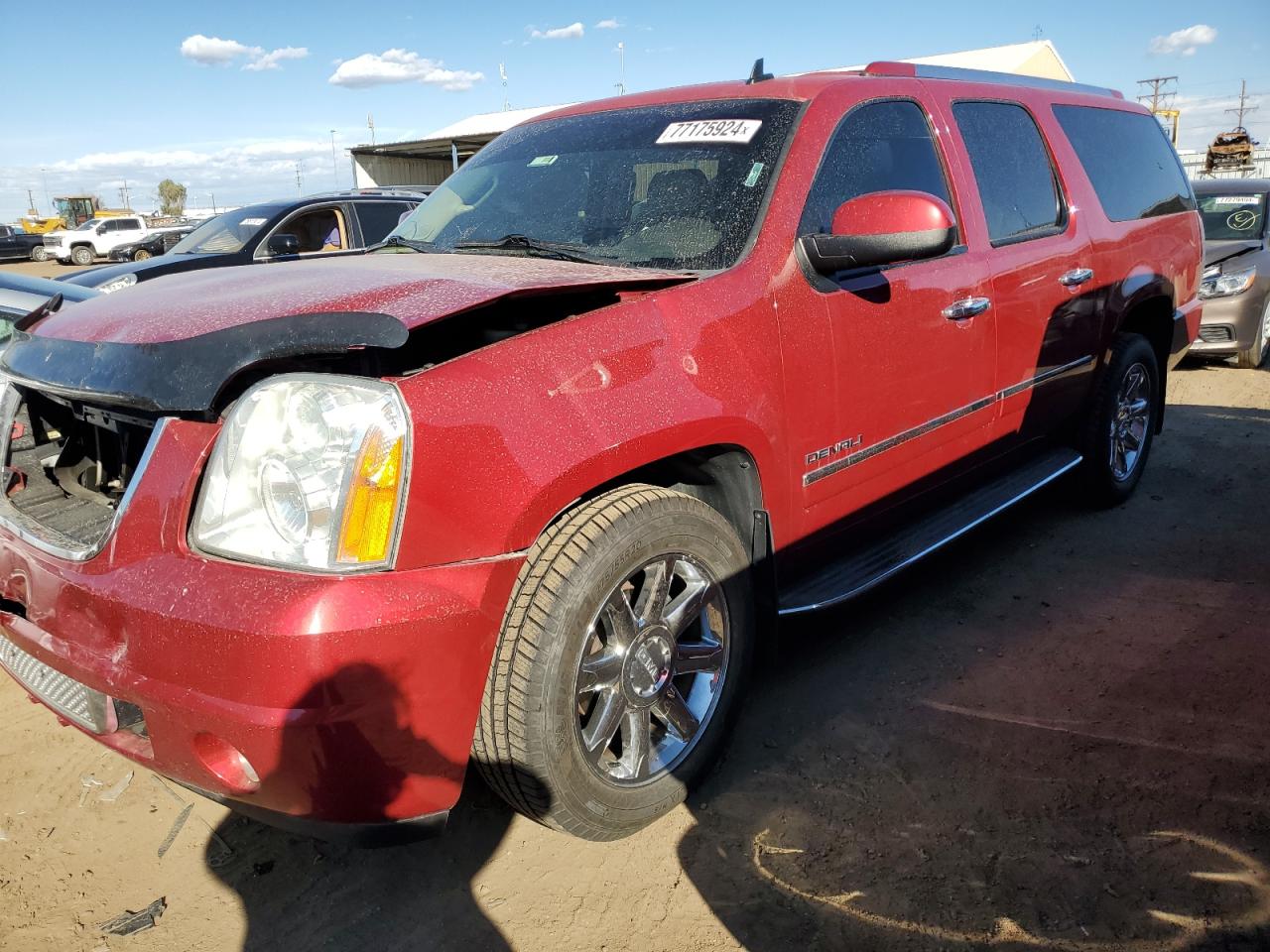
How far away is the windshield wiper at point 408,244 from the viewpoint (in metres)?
3.33

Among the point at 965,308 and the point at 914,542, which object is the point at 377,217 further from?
the point at 914,542

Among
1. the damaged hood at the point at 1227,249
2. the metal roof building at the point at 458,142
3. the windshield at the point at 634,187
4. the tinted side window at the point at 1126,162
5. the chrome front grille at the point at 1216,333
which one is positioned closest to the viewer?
the windshield at the point at 634,187

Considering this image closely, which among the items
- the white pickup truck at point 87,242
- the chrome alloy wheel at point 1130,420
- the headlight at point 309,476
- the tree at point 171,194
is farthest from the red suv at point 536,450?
the tree at point 171,194

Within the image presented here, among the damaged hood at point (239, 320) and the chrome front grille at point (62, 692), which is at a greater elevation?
the damaged hood at point (239, 320)

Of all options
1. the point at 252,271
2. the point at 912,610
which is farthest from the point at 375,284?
the point at 912,610

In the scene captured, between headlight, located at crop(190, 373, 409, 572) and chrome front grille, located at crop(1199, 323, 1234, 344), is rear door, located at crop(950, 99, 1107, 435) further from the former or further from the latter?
chrome front grille, located at crop(1199, 323, 1234, 344)

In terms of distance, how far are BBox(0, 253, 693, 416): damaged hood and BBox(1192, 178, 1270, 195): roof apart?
865 centimetres

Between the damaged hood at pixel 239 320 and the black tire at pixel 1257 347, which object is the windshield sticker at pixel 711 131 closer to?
the damaged hood at pixel 239 320

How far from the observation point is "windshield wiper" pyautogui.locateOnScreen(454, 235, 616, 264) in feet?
9.39

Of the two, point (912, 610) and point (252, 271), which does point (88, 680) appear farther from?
point (912, 610)

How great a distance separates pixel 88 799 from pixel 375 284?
70.0 inches

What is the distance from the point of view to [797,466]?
2.76 meters

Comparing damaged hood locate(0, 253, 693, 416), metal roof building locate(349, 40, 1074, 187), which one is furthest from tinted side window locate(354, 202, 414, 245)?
metal roof building locate(349, 40, 1074, 187)

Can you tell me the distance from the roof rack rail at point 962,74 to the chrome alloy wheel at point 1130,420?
1399 mm
